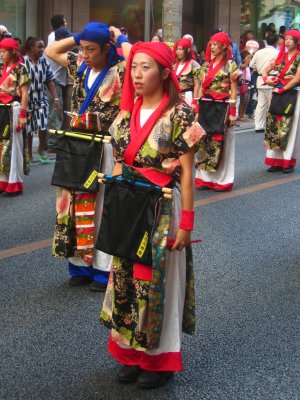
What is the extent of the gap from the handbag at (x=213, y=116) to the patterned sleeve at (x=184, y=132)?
18.2 feet

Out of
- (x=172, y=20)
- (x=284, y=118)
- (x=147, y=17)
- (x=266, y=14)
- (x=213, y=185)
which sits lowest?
(x=213, y=185)

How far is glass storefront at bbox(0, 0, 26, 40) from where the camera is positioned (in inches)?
694

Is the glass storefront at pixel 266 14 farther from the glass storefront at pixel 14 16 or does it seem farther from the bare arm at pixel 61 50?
the bare arm at pixel 61 50

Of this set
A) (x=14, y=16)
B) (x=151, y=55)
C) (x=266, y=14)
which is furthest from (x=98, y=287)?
(x=266, y=14)

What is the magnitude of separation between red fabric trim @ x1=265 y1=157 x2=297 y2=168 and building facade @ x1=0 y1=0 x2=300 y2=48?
896 cm

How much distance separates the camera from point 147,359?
4062mm

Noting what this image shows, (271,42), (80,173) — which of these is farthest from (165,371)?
(271,42)

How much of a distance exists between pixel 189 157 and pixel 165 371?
3.87 ft

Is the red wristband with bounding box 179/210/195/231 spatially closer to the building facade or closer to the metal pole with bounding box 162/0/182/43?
the metal pole with bounding box 162/0/182/43

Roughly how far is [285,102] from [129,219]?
7166 mm

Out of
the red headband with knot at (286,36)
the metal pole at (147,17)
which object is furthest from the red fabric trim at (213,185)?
the metal pole at (147,17)

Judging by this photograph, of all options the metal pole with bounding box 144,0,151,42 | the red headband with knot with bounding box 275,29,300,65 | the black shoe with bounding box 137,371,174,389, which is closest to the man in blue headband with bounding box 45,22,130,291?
the black shoe with bounding box 137,371,174,389

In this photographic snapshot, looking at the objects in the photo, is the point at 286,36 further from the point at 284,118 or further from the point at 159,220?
the point at 159,220

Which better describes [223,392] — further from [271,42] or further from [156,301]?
[271,42]
